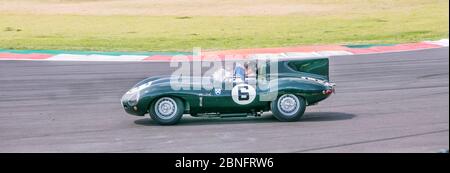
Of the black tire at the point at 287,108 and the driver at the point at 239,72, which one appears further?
the driver at the point at 239,72

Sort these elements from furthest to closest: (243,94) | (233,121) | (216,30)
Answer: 1. (216,30)
2. (233,121)
3. (243,94)

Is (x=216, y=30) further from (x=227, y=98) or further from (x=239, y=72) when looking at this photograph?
(x=227, y=98)

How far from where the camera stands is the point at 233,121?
1189 cm

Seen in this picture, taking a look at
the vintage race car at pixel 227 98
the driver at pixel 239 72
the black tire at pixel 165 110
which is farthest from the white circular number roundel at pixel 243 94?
the black tire at pixel 165 110

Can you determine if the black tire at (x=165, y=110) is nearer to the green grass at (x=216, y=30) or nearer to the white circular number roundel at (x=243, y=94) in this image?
the white circular number roundel at (x=243, y=94)

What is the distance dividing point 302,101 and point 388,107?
1833 mm

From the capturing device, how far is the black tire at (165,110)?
38.1ft

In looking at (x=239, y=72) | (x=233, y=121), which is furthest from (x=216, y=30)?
(x=233, y=121)

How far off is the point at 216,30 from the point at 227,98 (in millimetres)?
17189

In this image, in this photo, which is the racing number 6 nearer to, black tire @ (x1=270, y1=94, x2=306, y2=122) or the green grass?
Result: black tire @ (x1=270, y1=94, x2=306, y2=122)

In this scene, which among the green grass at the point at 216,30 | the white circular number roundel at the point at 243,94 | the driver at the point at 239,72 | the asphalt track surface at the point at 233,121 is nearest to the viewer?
the asphalt track surface at the point at 233,121

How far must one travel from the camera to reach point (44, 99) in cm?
1454
